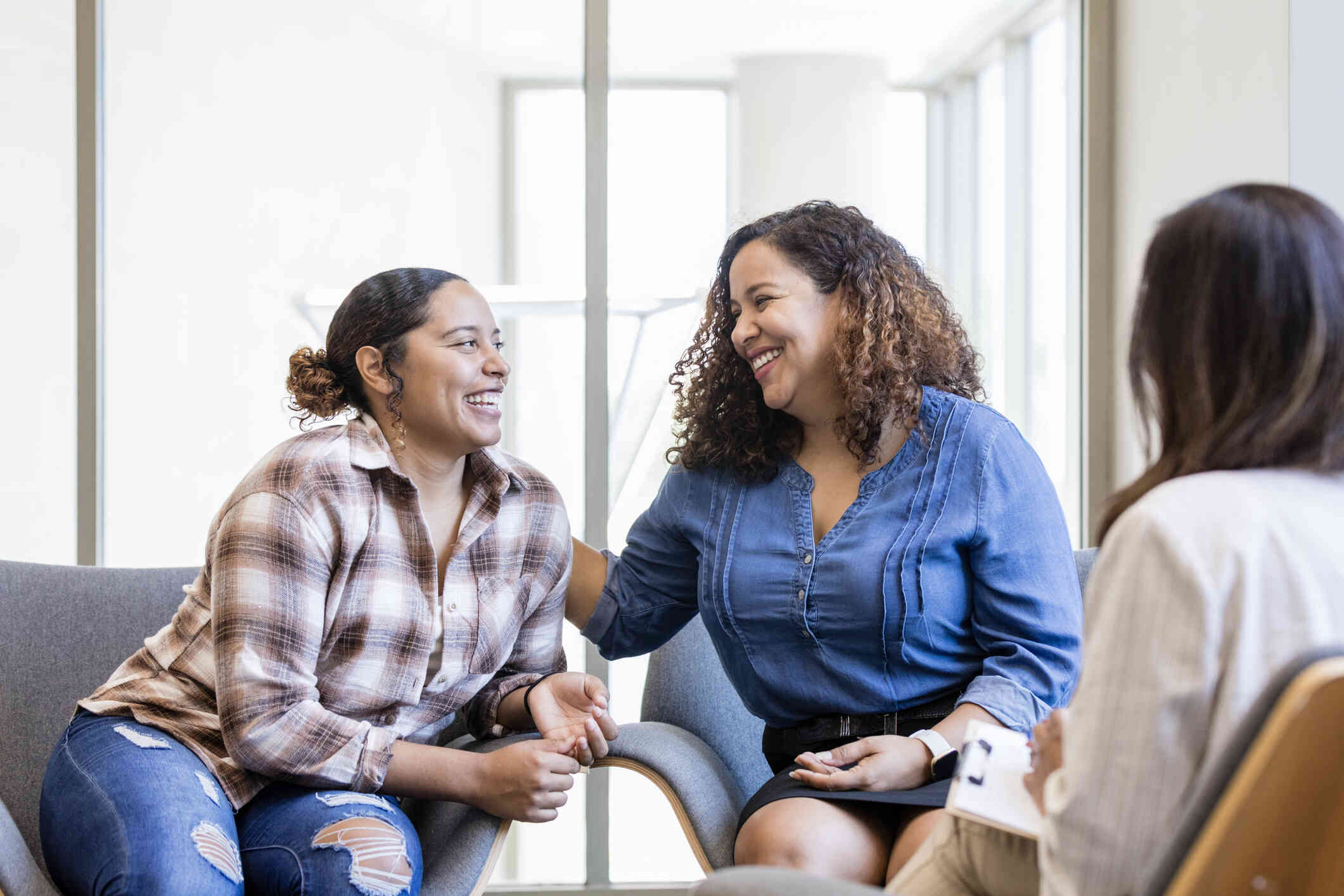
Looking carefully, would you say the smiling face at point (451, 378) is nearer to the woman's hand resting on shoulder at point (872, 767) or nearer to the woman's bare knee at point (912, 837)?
the woman's hand resting on shoulder at point (872, 767)

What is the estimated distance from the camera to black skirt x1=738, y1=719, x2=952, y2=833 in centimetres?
160

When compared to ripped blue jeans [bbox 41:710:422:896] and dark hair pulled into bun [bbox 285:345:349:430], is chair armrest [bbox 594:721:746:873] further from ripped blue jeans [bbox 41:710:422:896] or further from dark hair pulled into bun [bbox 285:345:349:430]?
dark hair pulled into bun [bbox 285:345:349:430]

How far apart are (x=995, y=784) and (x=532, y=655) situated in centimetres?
97

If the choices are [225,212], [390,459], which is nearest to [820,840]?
[390,459]

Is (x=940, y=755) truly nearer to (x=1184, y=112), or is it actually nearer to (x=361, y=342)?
(x=361, y=342)

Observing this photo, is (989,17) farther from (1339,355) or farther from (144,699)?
(144,699)

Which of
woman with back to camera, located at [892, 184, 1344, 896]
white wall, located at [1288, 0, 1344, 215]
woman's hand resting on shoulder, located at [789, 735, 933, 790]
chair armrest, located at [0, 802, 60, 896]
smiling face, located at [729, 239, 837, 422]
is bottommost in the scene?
chair armrest, located at [0, 802, 60, 896]

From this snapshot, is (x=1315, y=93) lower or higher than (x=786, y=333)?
higher

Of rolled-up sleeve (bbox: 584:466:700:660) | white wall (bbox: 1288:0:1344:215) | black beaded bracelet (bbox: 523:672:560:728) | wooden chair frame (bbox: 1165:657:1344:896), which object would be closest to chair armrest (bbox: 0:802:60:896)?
black beaded bracelet (bbox: 523:672:560:728)

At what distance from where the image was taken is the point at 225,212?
289cm

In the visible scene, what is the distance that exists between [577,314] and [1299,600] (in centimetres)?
220

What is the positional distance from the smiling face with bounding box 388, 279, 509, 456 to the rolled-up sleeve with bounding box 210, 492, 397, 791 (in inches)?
11.0

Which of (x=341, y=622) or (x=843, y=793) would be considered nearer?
(x=843, y=793)

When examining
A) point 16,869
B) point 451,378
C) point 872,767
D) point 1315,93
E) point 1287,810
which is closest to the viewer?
point 1287,810
